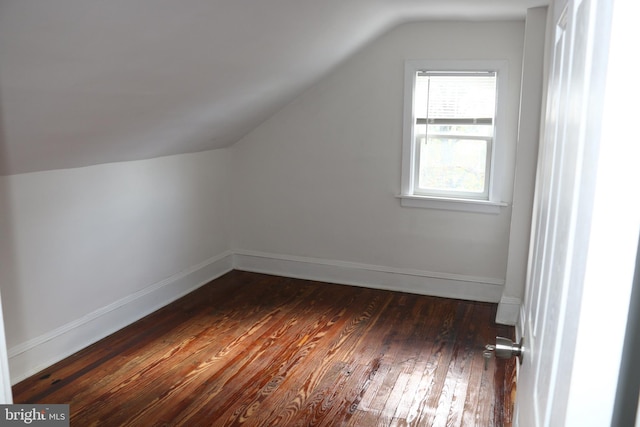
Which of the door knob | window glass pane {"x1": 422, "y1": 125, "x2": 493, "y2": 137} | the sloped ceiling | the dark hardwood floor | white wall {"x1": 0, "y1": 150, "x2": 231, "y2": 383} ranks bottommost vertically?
the dark hardwood floor

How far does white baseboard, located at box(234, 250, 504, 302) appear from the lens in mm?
4113

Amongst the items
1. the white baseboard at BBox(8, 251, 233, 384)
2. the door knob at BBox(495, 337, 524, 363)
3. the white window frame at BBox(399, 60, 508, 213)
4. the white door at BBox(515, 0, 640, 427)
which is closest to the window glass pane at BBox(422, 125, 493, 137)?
the white window frame at BBox(399, 60, 508, 213)

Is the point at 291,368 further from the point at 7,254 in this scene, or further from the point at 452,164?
the point at 452,164

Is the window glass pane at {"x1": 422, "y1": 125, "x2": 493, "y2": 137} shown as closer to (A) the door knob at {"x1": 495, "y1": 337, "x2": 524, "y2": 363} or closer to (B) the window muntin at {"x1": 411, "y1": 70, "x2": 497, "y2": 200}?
(B) the window muntin at {"x1": 411, "y1": 70, "x2": 497, "y2": 200}

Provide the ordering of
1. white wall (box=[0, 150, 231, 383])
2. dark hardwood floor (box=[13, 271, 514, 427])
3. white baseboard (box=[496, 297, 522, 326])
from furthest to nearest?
white baseboard (box=[496, 297, 522, 326]), white wall (box=[0, 150, 231, 383]), dark hardwood floor (box=[13, 271, 514, 427])

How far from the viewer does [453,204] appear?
13.3 feet

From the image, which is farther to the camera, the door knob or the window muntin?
the window muntin

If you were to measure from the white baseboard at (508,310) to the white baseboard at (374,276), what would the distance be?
1.20 feet

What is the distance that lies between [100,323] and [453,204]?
270cm

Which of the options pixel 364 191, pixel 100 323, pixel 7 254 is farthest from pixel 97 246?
pixel 364 191

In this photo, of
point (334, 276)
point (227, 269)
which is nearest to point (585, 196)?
point (334, 276)

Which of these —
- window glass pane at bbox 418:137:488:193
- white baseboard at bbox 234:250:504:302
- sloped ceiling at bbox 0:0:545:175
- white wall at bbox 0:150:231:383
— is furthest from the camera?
white baseboard at bbox 234:250:504:302

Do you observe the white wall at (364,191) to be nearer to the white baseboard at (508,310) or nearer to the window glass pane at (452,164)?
the window glass pane at (452,164)

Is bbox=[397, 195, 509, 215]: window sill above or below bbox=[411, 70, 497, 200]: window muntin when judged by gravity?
below
